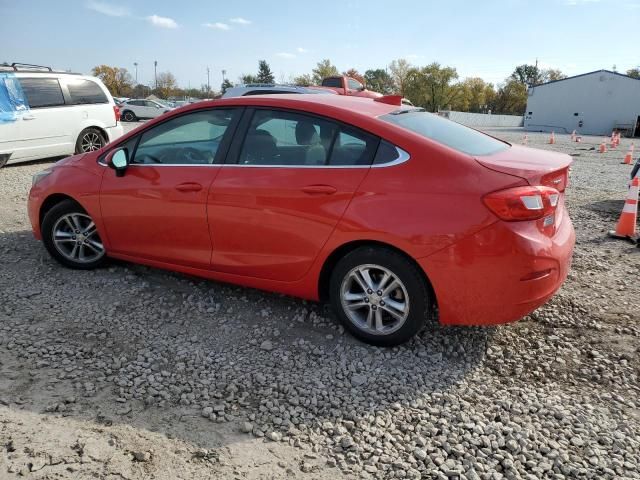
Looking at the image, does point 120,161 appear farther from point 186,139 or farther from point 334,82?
point 334,82

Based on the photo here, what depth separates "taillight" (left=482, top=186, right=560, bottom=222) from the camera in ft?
9.53

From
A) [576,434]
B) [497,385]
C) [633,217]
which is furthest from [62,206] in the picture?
[633,217]

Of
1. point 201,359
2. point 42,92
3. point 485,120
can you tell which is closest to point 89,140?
point 42,92

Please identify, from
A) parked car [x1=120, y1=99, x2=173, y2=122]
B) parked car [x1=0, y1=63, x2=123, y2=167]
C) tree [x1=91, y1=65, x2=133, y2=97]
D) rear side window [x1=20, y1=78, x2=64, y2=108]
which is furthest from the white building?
tree [x1=91, y1=65, x2=133, y2=97]

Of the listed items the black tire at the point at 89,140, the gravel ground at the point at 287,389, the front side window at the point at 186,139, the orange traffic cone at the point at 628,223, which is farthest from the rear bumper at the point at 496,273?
the black tire at the point at 89,140

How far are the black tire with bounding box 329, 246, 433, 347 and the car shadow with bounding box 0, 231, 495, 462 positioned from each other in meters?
0.11

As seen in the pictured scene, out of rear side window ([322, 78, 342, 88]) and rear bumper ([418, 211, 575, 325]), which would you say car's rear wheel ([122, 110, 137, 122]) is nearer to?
rear side window ([322, 78, 342, 88])

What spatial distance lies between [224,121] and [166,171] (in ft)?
1.97

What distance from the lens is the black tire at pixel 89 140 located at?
10.4 meters

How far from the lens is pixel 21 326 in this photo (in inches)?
142

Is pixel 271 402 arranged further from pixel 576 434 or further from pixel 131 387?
pixel 576 434

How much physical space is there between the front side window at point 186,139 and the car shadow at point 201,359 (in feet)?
3.59

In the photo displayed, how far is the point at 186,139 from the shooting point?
4.07 m

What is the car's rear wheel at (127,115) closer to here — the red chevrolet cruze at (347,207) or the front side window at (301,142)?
the red chevrolet cruze at (347,207)
